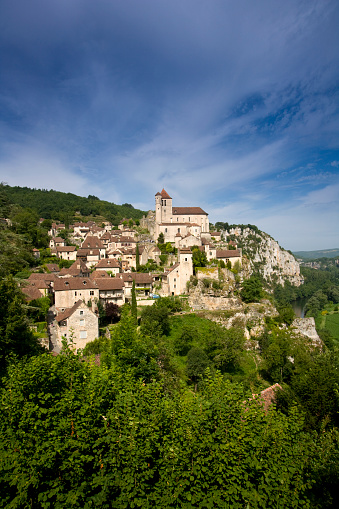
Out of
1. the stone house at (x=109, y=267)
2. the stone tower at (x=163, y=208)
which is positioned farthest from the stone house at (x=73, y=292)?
the stone tower at (x=163, y=208)

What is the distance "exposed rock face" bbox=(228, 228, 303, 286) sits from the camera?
145 metres

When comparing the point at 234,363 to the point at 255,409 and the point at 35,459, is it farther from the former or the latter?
the point at 35,459

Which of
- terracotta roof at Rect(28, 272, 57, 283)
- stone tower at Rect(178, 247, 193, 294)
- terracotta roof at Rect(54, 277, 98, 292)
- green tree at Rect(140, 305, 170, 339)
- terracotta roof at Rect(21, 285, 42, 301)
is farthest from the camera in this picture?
stone tower at Rect(178, 247, 193, 294)

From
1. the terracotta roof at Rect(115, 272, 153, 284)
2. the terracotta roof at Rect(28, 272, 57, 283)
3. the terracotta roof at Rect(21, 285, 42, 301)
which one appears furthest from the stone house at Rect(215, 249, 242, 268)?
the terracotta roof at Rect(21, 285, 42, 301)

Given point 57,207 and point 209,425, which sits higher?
point 57,207

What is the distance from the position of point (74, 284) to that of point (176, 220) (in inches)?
1441

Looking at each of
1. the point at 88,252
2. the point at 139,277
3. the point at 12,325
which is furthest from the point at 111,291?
the point at 88,252

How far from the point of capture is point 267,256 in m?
154

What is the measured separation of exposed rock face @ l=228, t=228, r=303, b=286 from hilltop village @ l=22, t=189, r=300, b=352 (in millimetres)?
81237

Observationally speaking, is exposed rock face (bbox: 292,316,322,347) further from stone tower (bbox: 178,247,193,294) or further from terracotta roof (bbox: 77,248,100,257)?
terracotta roof (bbox: 77,248,100,257)

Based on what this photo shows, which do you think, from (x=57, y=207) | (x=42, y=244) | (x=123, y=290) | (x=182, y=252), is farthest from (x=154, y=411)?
(x=57, y=207)

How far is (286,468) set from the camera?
27.2 ft

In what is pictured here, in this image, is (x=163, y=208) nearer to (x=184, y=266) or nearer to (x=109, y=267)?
(x=109, y=267)

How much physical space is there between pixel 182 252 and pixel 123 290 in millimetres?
12546
